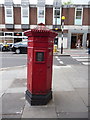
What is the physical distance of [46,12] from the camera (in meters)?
24.1

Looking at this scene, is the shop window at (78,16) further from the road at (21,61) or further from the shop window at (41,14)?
the road at (21,61)

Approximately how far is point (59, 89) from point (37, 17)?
70.0 feet

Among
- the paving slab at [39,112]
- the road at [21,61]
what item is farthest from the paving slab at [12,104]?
the road at [21,61]

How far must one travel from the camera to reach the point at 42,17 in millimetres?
24188

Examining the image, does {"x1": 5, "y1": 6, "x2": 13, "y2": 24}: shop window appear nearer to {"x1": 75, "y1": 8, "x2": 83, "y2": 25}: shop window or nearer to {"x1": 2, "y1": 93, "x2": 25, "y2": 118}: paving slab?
{"x1": 75, "y1": 8, "x2": 83, "y2": 25}: shop window

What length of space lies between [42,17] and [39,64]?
72.6 feet

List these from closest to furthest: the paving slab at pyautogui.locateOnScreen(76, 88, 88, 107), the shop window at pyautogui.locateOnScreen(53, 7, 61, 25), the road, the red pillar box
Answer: the red pillar box, the paving slab at pyautogui.locateOnScreen(76, 88, 88, 107), the road, the shop window at pyautogui.locateOnScreen(53, 7, 61, 25)

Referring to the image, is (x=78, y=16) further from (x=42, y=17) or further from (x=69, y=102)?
(x=69, y=102)

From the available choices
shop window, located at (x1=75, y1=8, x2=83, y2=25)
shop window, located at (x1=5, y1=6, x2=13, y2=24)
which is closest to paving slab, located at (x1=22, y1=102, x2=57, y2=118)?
shop window, located at (x1=5, y1=6, x2=13, y2=24)

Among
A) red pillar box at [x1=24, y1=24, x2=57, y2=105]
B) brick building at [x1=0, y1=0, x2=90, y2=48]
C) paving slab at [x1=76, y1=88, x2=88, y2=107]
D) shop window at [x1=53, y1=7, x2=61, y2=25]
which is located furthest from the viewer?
shop window at [x1=53, y1=7, x2=61, y2=25]

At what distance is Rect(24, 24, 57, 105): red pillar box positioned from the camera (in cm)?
331

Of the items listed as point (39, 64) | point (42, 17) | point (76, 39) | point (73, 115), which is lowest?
point (73, 115)

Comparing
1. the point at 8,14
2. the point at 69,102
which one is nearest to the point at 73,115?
the point at 69,102

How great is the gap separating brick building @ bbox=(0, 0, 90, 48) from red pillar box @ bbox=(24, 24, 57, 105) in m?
20.9
